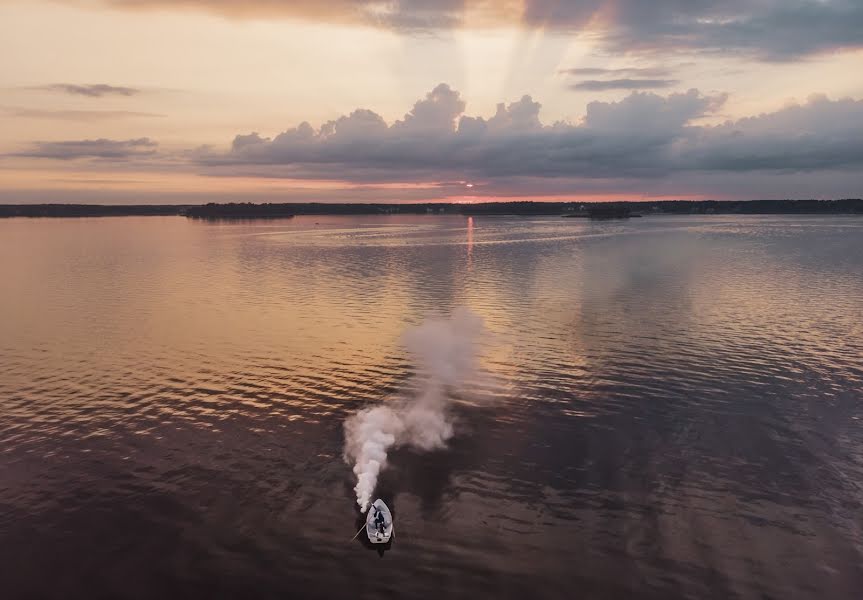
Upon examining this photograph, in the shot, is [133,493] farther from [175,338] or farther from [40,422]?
[175,338]

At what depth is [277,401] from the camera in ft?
182

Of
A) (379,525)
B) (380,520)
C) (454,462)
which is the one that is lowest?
(454,462)

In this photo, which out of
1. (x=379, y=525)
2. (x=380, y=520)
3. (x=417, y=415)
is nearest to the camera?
(x=379, y=525)

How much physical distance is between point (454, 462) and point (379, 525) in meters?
10.7

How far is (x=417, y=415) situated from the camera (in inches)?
2008

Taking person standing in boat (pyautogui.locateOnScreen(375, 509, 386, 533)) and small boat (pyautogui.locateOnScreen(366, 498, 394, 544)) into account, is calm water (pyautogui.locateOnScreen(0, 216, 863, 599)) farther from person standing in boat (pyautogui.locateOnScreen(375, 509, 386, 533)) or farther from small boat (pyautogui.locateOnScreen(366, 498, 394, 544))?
person standing in boat (pyautogui.locateOnScreen(375, 509, 386, 533))

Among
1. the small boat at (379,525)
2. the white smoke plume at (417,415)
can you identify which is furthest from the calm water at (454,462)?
the white smoke plume at (417,415)

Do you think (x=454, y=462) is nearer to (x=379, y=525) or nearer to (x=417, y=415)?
(x=417, y=415)

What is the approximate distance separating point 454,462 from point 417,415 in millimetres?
9102

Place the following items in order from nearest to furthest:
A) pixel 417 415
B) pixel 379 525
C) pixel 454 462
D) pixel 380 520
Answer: pixel 379 525 < pixel 380 520 < pixel 454 462 < pixel 417 415

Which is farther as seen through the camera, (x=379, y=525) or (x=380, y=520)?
(x=380, y=520)

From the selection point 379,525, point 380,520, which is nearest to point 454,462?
point 380,520

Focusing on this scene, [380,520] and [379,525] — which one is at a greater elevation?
[380,520]

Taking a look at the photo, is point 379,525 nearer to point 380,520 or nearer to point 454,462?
point 380,520
